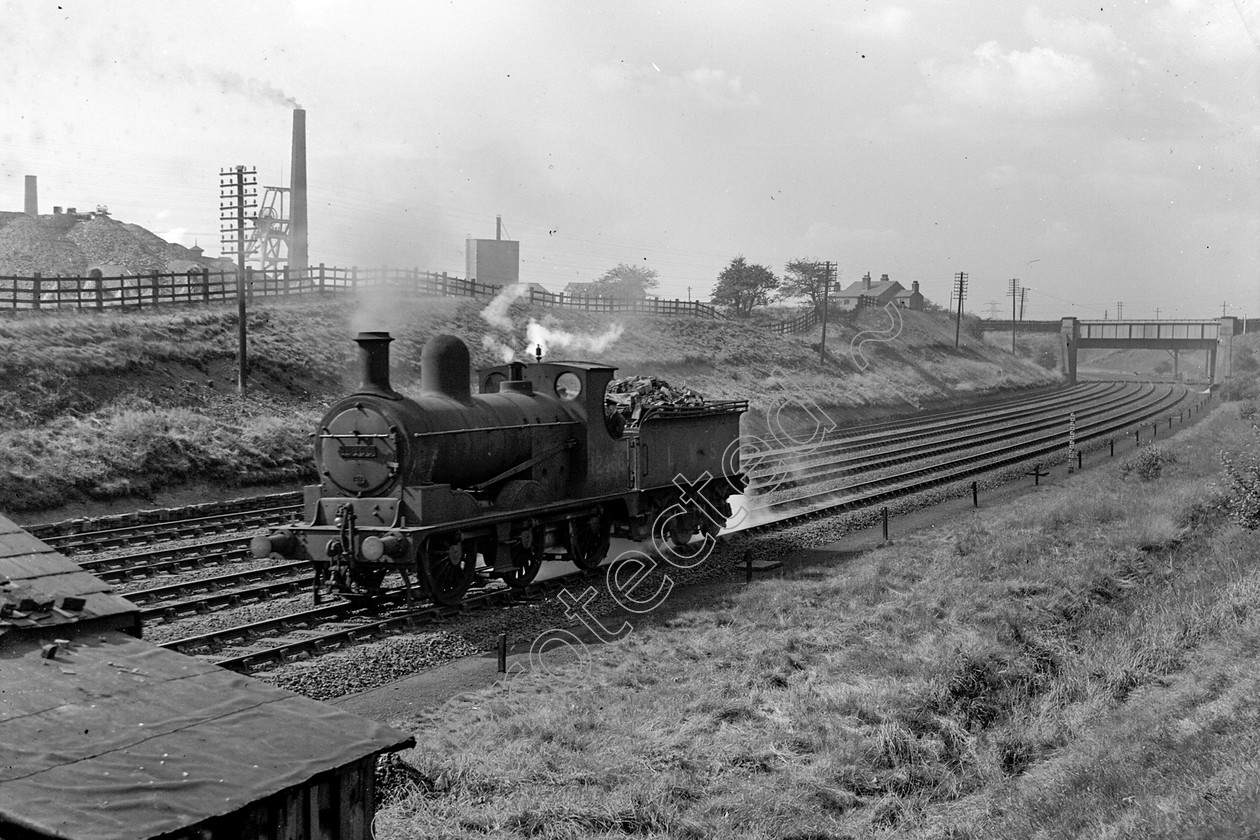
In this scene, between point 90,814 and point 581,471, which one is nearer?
point 90,814

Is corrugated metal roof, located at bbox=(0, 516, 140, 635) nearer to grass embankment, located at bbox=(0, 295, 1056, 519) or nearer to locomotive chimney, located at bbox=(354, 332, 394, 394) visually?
locomotive chimney, located at bbox=(354, 332, 394, 394)

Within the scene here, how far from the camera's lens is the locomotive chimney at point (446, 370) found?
14.0m

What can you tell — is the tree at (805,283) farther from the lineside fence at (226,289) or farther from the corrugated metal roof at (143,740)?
the corrugated metal roof at (143,740)

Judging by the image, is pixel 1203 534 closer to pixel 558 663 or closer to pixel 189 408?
pixel 558 663

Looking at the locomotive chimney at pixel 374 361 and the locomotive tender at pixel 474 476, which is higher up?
the locomotive chimney at pixel 374 361

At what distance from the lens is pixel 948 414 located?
158 feet

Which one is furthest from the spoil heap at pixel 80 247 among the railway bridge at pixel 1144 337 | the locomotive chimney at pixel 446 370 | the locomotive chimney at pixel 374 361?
the railway bridge at pixel 1144 337

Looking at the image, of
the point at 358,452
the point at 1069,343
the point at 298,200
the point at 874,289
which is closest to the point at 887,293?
the point at 874,289

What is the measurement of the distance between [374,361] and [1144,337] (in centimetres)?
9655

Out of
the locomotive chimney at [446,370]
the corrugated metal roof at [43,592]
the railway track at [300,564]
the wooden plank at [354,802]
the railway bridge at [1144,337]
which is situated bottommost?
the railway track at [300,564]

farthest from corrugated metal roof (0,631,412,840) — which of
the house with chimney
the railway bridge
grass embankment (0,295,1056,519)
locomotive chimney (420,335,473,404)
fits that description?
the railway bridge

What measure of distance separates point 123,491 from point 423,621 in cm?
1228

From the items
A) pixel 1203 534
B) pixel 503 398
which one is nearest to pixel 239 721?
pixel 503 398

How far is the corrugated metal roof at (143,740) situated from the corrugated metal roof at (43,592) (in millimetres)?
219
